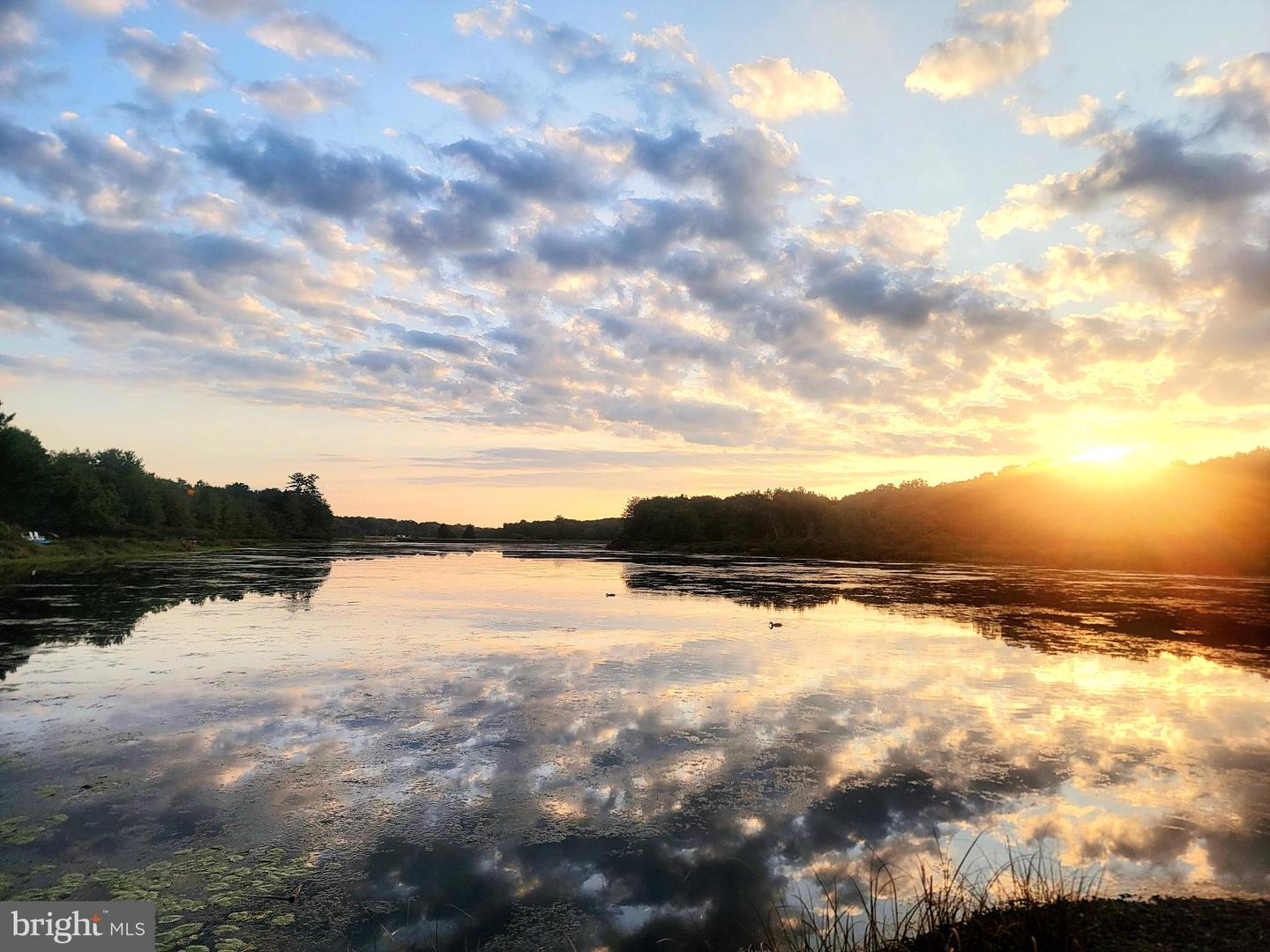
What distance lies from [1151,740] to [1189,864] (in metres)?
6.21

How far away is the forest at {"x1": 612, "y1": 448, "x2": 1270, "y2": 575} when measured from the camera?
83062mm

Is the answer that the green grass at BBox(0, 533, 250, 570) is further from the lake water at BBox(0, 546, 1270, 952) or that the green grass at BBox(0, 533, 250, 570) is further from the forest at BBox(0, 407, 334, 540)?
the lake water at BBox(0, 546, 1270, 952)

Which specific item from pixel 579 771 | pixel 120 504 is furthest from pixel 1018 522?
pixel 120 504

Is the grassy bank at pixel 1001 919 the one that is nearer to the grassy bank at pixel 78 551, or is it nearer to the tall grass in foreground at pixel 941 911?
the tall grass in foreground at pixel 941 911

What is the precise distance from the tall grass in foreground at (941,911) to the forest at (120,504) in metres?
75.8

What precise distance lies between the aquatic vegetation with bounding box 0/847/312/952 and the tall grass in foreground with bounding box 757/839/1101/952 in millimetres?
4819

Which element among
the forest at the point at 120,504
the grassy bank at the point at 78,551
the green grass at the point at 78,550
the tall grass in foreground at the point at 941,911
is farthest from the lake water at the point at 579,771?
the forest at the point at 120,504

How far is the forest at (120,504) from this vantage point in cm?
7469

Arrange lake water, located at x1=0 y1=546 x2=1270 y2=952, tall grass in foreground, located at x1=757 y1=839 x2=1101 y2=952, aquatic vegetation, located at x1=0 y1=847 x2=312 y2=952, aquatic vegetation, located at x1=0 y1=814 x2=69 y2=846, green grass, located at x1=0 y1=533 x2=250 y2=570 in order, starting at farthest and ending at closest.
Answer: green grass, located at x1=0 y1=533 x2=250 y2=570, aquatic vegetation, located at x1=0 y1=814 x2=69 y2=846, lake water, located at x1=0 y1=546 x2=1270 y2=952, aquatic vegetation, located at x1=0 y1=847 x2=312 y2=952, tall grass in foreground, located at x1=757 y1=839 x2=1101 y2=952

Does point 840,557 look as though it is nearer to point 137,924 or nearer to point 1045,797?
point 1045,797

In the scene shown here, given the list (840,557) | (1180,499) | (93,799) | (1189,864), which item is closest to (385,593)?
(93,799)

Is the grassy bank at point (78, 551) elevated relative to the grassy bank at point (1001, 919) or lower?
elevated

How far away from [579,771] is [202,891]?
17.6ft

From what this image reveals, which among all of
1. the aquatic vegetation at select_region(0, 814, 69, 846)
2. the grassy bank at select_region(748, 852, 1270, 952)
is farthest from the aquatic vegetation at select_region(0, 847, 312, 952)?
the grassy bank at select_region(748, 852, 1270, 952)
